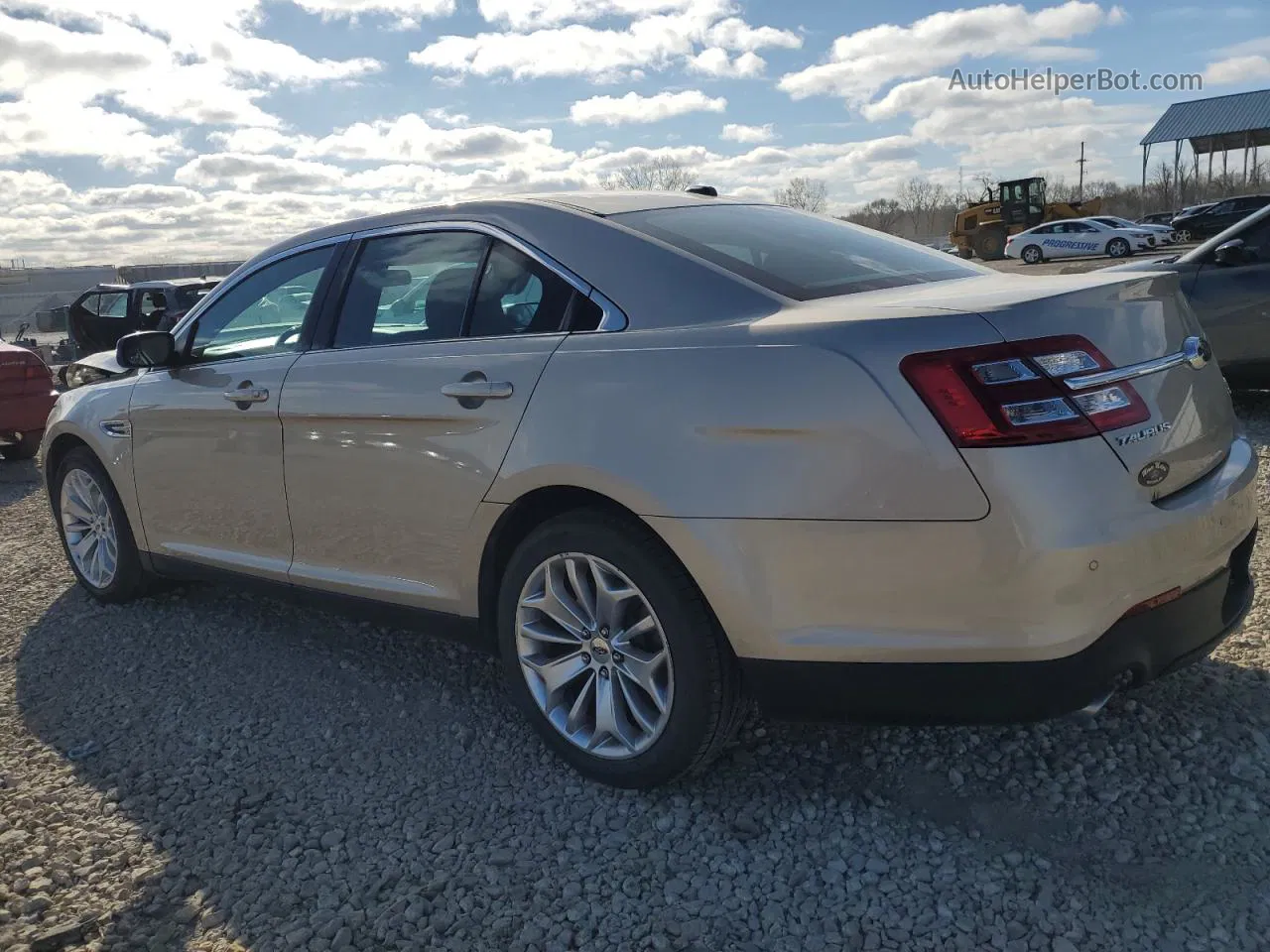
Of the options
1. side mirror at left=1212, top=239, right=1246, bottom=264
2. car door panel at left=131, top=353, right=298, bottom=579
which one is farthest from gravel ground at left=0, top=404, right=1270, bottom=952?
side mirror at left=1212, top=239, right=1246, bottom=264

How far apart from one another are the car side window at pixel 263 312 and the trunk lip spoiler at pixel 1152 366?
8.53 ft

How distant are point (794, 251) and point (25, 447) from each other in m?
8.78

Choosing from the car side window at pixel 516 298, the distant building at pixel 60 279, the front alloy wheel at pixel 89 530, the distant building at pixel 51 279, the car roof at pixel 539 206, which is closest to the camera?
the car side window at pixel 516 298

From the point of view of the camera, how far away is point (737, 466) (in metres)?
2.45

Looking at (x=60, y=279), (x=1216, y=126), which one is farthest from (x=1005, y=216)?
(x=60, y=279)

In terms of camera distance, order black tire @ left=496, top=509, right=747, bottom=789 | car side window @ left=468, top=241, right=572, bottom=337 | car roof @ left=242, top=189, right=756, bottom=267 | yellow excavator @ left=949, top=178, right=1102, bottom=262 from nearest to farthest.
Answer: black tire @ left=496, top=509, right=747, bottom=789 → car side window @ left=468, top=241, right=572, bottom=337 → car roof @ left=242, top=189, right=756, bottom=267 → yellow excavator @ left=949, top=178, right=1102, bottom=262

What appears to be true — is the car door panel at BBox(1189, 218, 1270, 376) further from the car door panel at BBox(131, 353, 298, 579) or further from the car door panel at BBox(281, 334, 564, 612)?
the car door panel at BBox(131, 353, 298, 579)

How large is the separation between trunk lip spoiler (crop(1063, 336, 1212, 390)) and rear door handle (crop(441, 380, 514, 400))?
4.73ft

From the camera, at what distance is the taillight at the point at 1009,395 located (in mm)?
2207

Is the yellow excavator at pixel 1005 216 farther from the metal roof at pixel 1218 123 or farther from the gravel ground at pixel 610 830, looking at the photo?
the gravel ground at pixel 610 830

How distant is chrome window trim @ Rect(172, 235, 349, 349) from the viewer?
384cm

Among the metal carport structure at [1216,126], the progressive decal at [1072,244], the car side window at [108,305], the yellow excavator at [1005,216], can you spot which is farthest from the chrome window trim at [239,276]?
the metal carport structure at [1216,126]

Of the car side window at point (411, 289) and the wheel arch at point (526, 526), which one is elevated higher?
the car side window at point (411, 289)

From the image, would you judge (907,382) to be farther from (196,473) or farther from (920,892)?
(196,473)
